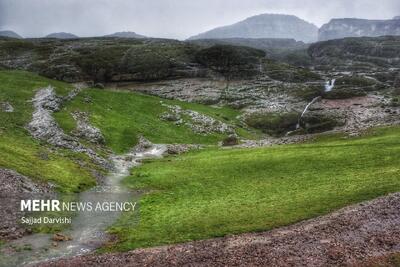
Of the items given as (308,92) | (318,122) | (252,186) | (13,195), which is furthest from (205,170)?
(308,92)

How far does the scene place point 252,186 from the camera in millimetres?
55469

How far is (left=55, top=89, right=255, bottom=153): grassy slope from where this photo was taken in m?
88.4

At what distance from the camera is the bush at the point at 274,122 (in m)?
112

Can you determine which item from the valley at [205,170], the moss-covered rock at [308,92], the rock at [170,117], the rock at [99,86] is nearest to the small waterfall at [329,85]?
the valley at [205,170]

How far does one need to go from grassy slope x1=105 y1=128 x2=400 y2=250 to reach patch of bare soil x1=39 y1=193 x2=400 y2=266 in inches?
76.7

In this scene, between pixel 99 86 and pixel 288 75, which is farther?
pixel 288 75

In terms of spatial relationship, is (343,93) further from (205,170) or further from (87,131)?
(87,131)

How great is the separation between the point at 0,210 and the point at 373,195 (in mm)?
37341

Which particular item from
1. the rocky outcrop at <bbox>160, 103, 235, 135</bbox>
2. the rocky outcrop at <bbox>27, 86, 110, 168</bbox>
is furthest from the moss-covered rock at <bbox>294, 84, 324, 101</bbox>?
the rocky outcrop at <bbox>27, 86, 110, 168</bbox>

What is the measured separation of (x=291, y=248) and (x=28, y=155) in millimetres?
40945

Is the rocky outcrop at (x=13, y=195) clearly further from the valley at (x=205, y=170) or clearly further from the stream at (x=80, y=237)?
the stream at (x=80, y=237)

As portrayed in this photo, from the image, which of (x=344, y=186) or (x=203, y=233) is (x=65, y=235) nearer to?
(x=203, y=233)

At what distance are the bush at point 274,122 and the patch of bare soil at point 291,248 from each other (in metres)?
71.4

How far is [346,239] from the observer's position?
37000 mm
